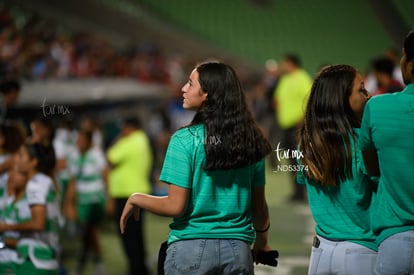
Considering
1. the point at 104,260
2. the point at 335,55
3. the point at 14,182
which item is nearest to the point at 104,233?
the point at 104,260

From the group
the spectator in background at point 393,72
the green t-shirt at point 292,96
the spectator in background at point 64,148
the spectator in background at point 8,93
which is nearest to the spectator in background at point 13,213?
the spectator in background at point 8,93

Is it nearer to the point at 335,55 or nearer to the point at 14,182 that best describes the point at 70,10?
the point at 335,55

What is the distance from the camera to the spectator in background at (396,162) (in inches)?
113

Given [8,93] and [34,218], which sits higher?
[8,93]

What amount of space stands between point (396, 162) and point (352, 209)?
11.3 inches

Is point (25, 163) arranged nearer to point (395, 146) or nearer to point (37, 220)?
point (37, 220)

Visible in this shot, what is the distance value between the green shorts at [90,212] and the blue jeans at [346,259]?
4.65 meters

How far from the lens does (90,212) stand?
7.56 m

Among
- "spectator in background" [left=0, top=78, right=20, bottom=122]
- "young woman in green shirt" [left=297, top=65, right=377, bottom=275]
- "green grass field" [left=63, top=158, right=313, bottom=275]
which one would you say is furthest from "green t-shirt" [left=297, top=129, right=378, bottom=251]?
"spectator in background" [left=0, top=78, right=20, bottom=122]

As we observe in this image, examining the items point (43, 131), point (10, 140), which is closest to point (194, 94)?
point (43, 131)

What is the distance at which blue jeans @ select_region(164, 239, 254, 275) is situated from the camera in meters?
3.04

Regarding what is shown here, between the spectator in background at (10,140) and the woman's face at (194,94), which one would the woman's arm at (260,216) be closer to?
the woman's face at (194,94)

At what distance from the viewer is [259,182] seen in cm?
328

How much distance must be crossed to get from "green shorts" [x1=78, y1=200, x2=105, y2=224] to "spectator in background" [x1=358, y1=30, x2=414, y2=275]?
487 cm
